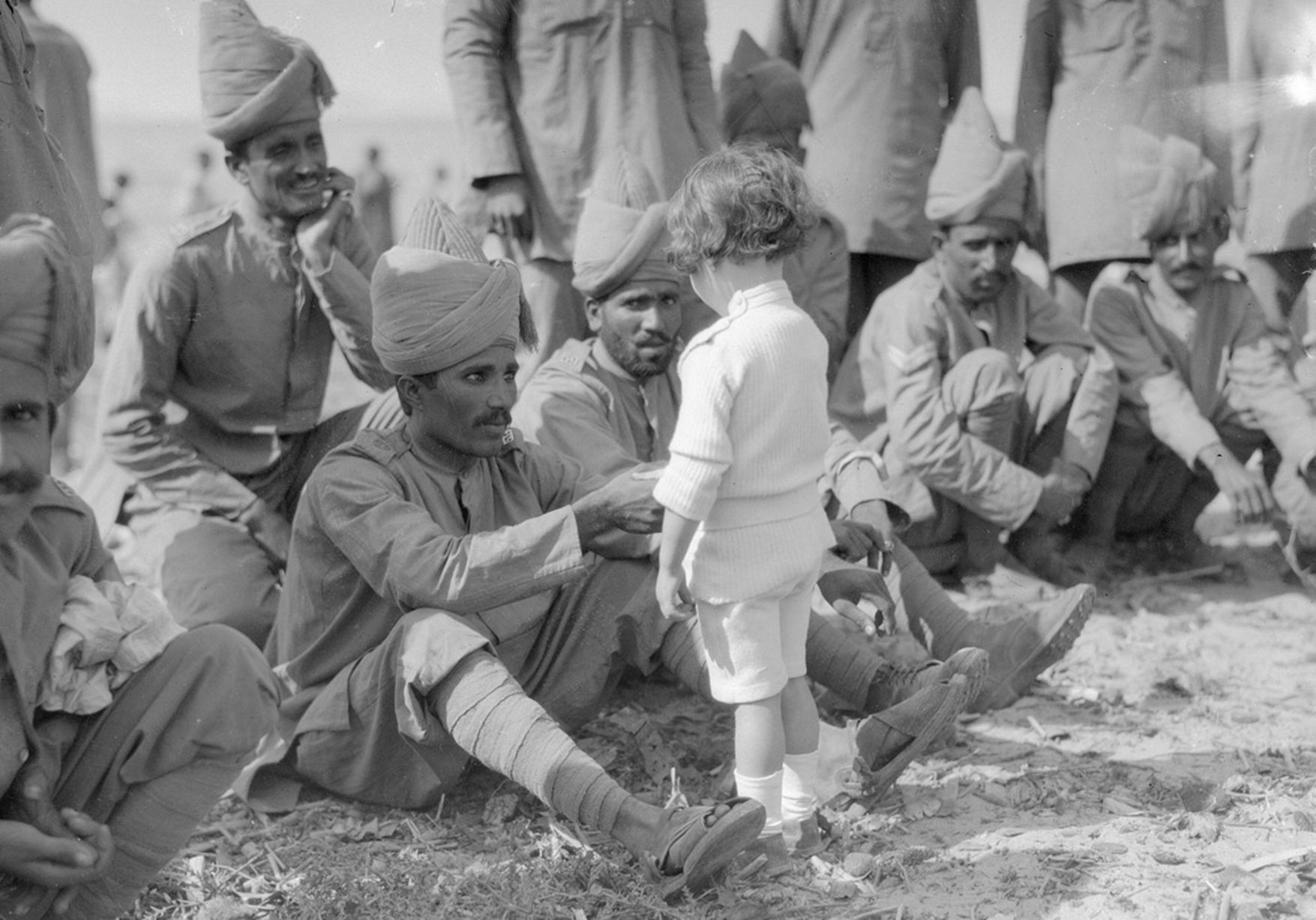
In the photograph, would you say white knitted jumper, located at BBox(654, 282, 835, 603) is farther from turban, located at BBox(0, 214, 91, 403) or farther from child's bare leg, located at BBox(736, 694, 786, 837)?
turban, located at BBox(0, 214, 91, 403)

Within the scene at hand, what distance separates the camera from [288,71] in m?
4.65

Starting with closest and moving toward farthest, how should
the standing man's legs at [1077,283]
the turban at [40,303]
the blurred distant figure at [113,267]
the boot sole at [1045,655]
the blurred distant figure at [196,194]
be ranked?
the turban at [40,303], the boot sole at [1045,655], the standing man's legs at [1077,283], the blurred distant figure at [113,267], the blurred distant figure at [196,194]

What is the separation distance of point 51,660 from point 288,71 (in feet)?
8.27

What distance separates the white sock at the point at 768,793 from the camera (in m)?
3.25

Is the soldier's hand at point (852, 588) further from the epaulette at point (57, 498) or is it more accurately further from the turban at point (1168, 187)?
the turban at point (1168, 187)

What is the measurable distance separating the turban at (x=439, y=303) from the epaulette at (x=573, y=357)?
764 mm

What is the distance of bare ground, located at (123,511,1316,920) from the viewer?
3.11m

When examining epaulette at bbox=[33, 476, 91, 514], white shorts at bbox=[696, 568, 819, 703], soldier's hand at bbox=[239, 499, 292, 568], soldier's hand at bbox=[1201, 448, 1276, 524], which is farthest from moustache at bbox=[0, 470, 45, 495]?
soldier's hand at bbox=[1201, 448, 1276, 524]

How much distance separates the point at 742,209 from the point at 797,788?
1.38 metres

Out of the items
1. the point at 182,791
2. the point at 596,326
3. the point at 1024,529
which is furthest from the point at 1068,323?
the point at 182,791

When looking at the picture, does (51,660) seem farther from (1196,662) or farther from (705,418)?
(1196,662)

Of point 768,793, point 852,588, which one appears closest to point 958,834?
point 768,793

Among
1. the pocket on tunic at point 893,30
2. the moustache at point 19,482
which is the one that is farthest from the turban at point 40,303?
the pocket on tunic at point 893,30

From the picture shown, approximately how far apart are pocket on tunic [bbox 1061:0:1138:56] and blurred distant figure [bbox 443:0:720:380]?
6.48 ft
